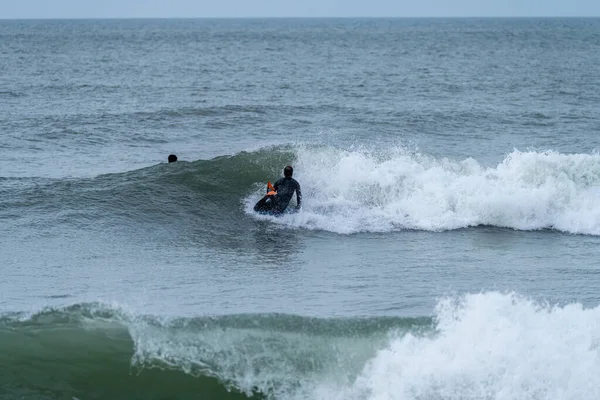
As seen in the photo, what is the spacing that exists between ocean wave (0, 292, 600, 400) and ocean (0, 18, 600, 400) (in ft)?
0.08

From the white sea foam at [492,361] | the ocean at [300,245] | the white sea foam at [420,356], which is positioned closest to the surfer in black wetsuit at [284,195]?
the ocean at [300,245]

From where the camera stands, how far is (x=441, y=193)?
58.5ft

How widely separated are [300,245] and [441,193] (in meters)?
4.01

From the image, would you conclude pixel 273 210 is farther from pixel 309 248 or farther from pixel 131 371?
pixel 131 371

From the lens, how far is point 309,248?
15.1 meters

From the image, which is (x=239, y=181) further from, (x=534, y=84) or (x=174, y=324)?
(x=534, y=84)

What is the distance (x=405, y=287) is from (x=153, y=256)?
14.6ft

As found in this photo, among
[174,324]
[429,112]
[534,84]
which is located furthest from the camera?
[534,84]

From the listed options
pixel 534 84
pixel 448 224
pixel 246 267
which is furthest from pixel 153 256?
pixel 534 84

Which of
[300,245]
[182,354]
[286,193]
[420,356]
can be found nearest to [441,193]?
[286,193]

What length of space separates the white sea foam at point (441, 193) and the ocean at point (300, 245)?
52 millimetres

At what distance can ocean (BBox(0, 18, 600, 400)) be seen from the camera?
31.3 ft

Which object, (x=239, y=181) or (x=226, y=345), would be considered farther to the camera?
(x=239, y=181)

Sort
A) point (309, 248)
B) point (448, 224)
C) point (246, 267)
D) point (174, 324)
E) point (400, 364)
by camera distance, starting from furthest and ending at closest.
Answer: point (448, 224)
point (309, 248)
point (246, 267)
point (174, 324)
point (400, 364)
